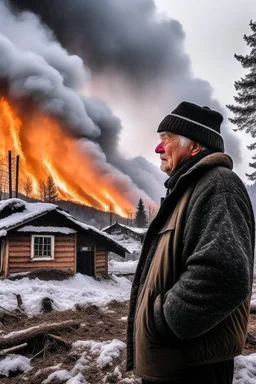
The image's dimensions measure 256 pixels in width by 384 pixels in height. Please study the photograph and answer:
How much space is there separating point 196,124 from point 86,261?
22309 mm

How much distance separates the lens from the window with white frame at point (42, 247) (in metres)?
19.4

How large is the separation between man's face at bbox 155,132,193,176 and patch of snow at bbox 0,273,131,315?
8.58 metres

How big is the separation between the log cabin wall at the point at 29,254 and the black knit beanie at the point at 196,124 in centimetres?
1867

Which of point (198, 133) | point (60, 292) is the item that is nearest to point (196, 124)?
point (198, 133)

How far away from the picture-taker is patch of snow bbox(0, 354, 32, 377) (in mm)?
4953

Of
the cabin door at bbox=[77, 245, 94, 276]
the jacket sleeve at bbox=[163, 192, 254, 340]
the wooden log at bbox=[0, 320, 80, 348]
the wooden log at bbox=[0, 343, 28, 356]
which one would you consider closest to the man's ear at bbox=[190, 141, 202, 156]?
the jacket sleeve at bbox=[163, 192, 254, 340]

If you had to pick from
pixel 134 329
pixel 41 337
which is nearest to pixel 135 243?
pixel 41 337

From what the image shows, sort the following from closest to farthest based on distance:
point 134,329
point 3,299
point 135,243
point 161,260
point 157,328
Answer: point 157,328 → point 161,260 → point 134,329 → point 3,299 → point 135,243

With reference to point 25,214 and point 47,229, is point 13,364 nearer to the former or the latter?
point 47,229

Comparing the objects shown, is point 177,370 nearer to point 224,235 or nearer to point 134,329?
point 134,329

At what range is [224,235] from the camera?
140 cm

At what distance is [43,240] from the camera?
65.4 feet

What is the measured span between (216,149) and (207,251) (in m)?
0.94

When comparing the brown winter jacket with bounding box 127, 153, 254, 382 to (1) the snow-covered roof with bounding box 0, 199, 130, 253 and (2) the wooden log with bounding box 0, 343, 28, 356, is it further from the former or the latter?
(1) the snow-covered roof with bounding box 0, 199, 130, 253
